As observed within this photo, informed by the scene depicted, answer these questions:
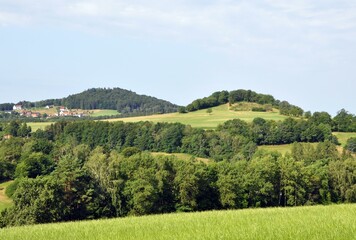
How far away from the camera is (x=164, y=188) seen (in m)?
58.1

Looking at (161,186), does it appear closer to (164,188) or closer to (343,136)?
(164,188)

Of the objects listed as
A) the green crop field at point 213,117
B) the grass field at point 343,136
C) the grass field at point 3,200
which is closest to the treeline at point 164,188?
the grass field at point 3,200

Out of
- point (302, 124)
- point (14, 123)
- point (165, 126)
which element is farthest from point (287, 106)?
point (14, 123)

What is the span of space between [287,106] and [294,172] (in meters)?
132

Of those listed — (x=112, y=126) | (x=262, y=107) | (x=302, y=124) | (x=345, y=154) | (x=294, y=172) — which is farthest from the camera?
(x=262, y=107)

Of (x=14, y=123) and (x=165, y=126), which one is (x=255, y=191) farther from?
(x=14, y=123)

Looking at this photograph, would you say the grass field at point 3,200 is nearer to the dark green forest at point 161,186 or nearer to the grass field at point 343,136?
the dark green forest at point 161,186

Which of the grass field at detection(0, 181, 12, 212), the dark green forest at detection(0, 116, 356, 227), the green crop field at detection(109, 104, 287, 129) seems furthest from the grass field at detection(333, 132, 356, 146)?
the grass field at detection(0, 181, 12, 212)

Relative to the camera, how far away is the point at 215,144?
12925 cm

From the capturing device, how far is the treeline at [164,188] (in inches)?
1953

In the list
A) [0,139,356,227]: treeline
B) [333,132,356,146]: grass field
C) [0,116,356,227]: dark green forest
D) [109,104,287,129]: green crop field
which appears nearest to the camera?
[0,139,356,227]: treeline

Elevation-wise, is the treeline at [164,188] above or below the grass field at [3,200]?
above

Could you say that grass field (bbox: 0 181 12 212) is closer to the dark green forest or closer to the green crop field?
the dark green forest

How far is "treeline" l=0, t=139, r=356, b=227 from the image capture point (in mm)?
49594
